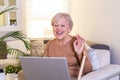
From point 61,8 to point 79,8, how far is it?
2.17ft

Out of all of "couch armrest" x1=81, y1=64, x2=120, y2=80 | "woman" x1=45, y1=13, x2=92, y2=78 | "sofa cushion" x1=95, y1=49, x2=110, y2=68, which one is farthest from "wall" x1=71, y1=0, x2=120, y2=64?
"woman" x1=45, y1=13, x2=92, y2=78

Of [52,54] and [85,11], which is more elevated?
[85,11]

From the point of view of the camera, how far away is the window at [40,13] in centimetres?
470

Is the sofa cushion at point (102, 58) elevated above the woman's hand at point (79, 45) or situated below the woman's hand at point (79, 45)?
below

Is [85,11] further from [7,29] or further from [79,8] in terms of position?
[7,29]

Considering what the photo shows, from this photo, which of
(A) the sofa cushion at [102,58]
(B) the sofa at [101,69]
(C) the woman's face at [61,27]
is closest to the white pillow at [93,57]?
(B) the sofa at [101,69]

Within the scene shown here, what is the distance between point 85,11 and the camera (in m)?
3.92

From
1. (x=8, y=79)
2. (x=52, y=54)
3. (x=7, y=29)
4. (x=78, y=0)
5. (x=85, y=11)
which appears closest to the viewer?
(x=8, y=79)

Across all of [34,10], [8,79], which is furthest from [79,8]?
[8,79]

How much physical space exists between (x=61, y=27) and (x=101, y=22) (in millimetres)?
1305

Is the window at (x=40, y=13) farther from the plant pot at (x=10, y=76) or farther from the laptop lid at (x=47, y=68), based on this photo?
the laptop lid at (x=47, y=68)

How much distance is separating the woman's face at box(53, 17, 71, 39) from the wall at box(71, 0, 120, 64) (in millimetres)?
1047

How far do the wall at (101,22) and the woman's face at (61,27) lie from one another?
3.44 feet

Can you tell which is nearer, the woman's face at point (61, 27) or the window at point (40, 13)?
the woman's face at point (61, 27)
